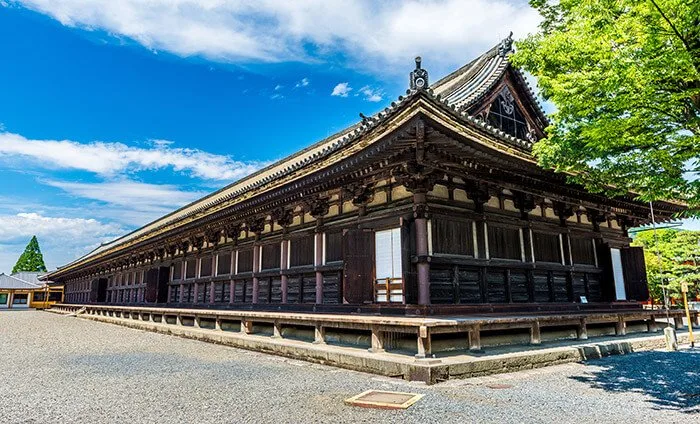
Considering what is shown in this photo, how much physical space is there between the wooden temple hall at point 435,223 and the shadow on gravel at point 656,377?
250 centimetres

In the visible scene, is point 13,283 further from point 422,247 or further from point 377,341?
point 422,247

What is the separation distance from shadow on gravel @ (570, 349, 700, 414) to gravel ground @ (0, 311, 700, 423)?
0.06ft

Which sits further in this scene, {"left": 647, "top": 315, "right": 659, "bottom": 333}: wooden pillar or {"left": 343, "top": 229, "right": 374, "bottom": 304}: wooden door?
{"left": 647, "top": 315, "right": 659, "bottom": 333}: wooden pillar

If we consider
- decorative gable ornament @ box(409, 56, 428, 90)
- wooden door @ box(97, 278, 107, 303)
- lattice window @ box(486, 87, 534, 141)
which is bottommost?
wooden door @ box(97, 278, 107, 303)

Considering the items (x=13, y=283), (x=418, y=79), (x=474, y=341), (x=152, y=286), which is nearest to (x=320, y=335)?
(x=474, y=341)

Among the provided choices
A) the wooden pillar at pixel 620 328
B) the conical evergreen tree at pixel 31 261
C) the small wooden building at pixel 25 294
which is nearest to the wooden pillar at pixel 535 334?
the wooden pillar at pixel 620 328

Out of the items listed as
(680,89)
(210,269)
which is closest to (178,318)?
(210,269)

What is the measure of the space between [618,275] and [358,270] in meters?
10.3

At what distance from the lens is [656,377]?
25.4ft

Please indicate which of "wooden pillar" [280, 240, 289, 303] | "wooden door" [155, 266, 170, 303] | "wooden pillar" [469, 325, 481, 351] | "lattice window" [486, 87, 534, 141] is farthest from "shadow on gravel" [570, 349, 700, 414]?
"wooden door" [155, 266, 170, 303]

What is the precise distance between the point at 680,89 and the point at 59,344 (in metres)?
18.5

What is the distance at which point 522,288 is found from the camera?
457 inches

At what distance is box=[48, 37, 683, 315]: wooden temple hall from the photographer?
9.34 meters

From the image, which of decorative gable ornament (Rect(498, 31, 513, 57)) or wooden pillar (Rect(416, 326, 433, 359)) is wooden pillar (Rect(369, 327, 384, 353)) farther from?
decorative gable ornament (Rect(498, 31, 513, 57))
